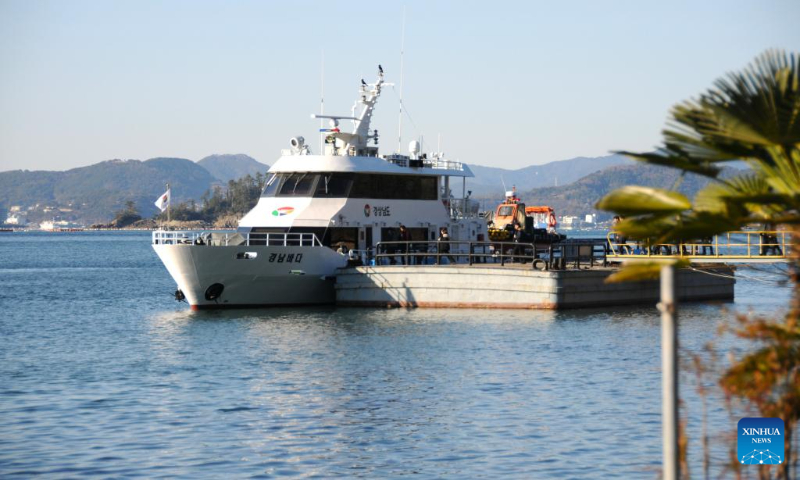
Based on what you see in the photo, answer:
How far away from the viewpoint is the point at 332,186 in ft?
109

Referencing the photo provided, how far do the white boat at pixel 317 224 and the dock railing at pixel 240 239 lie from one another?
1.3 inches

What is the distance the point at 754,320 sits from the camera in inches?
301

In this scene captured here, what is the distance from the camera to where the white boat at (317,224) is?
31.2 m

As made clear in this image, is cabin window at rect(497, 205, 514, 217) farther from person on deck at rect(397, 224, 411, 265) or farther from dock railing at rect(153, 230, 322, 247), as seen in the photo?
dock railing at rect(153, 230, 322, 247)

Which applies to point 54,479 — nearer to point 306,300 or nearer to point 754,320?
point 754,320

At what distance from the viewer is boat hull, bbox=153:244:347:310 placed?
101 feet

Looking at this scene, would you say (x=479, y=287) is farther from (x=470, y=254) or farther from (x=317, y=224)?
(x=317, y=224)

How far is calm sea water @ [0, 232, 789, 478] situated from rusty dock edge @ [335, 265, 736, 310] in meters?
0.50

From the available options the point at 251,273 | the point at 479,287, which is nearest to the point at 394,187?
the point at 479,287

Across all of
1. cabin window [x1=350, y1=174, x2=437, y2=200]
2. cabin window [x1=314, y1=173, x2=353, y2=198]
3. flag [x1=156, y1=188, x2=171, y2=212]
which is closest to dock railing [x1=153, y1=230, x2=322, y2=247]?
cabin window [x1=314, y1=173, x2=353, y2=198]

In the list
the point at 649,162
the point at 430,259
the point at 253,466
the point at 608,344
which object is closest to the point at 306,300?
the point at 430,259

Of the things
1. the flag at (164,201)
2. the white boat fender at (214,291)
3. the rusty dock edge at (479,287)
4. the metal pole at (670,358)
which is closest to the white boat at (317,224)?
the white boat fender at (214,291)

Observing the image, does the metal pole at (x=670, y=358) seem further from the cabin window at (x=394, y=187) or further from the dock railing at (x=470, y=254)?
the cabin window at (x=394, y=187)

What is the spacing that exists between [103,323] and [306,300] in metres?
6.15
